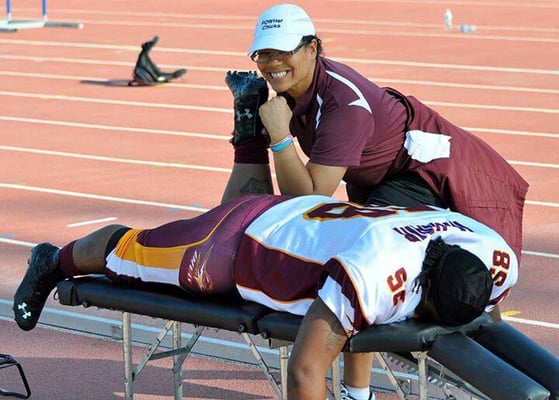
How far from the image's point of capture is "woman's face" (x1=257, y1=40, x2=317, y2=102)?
4.85 m

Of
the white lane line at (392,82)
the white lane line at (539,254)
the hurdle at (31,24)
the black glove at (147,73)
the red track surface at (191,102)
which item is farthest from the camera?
the hurdle at (31,24)

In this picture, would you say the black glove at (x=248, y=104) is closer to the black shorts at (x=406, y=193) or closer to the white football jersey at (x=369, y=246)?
the black shorts at (x=406, y=193)

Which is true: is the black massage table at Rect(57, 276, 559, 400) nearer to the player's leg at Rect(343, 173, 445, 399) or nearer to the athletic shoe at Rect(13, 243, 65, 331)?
the athletic shoe at Rect(13, 243, 65, 331)

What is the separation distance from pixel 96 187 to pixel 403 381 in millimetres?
5113

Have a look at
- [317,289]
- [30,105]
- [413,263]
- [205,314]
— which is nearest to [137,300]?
[205,314]

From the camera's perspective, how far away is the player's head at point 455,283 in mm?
3965

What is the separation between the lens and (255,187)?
5312 mm

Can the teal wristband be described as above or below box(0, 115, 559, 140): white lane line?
above

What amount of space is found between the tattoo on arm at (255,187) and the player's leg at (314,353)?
1387mm

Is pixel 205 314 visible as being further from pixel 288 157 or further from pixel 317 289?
pixel 288 157

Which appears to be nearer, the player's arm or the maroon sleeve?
the maroon sleeve

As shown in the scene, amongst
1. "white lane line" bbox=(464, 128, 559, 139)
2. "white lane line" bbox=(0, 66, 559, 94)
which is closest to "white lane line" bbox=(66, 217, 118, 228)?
"white lane line" bbox=(464, 128, 559, 139)

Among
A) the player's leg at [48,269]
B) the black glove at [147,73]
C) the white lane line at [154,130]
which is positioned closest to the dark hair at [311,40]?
the player's leg at [48,269]

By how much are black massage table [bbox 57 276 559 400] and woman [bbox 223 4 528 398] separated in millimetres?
552
